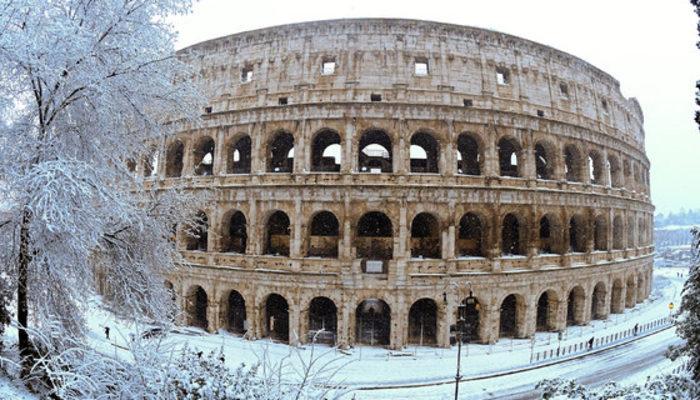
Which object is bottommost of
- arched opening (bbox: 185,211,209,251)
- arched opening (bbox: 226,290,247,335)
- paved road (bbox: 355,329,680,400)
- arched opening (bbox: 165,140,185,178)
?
paved road (bbox: 355,329,680,400)

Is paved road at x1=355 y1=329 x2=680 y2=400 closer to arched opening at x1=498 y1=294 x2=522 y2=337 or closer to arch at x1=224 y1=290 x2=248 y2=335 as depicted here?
arched opening at x1=498 y1=294 x2=522 y2=337

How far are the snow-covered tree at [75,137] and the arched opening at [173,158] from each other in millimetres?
18805

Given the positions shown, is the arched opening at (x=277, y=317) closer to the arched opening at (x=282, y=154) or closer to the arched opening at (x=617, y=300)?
the arched opening at (x=282, y=154)

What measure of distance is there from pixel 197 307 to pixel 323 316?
29.6 ft

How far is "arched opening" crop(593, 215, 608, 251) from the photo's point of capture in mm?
29344

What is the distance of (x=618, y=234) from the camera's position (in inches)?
1241

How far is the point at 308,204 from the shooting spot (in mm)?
23312

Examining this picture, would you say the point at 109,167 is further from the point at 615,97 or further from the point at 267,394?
the point at 615,97

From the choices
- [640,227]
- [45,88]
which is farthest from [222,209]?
[640,227]

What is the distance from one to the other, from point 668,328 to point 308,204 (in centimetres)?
2772

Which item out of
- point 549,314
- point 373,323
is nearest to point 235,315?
point 373,323

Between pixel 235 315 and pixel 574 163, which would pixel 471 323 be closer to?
pixel 574 163

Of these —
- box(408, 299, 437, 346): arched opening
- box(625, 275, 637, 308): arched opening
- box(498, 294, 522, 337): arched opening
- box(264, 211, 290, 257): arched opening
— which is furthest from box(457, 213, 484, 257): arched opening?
box(625, 275, 637, 308): arched opening

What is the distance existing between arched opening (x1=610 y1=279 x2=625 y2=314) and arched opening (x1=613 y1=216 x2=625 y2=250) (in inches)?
110
